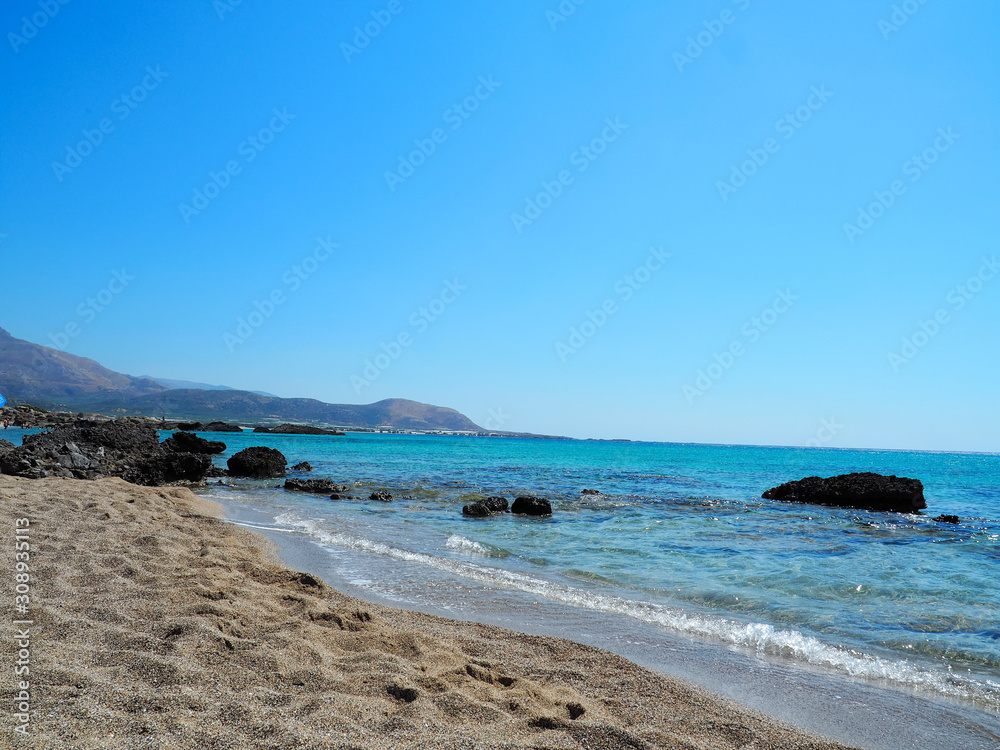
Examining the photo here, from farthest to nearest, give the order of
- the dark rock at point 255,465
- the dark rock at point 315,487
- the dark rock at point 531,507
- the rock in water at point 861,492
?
the dark rock at point 255,465
the rock in water at point 861,492
the dark rock at point 315,487
the dark rock at point 531,507

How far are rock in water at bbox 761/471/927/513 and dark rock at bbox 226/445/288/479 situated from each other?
25.6 metres

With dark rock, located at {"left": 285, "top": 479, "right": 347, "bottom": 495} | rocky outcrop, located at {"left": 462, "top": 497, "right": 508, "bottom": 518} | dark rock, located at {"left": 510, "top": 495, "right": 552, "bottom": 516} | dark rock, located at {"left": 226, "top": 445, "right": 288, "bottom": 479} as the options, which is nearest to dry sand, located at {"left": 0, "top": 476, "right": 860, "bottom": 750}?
rocky outcrop, located at {"left": 462, "top": 497, "right": 508, "bottom": 518}

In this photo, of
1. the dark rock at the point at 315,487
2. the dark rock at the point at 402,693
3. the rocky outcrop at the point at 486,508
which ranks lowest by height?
the dark rock at the point at 315,487

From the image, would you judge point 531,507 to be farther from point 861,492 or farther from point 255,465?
point 255,465

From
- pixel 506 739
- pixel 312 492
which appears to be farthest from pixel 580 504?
pixel 506 739

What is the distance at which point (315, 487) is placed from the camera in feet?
76.6

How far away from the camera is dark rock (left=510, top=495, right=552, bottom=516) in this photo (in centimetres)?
1825

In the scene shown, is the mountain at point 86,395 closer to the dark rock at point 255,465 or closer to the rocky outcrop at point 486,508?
the dark rock at point 255,465

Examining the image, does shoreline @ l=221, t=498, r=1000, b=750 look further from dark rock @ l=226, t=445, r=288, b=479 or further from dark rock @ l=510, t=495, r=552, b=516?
dark rock @ l=226, t=445, r=288, b=479

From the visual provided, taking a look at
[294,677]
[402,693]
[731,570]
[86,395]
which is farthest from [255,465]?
[86,395]

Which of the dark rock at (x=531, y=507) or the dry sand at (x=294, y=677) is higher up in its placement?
the dry sand at (x=294, y=677)

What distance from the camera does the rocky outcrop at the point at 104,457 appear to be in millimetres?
17656

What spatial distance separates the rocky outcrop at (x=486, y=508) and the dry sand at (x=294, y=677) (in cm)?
1058

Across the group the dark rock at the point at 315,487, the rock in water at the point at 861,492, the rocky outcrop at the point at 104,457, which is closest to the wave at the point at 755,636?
the dark rock at the point at 315,487
